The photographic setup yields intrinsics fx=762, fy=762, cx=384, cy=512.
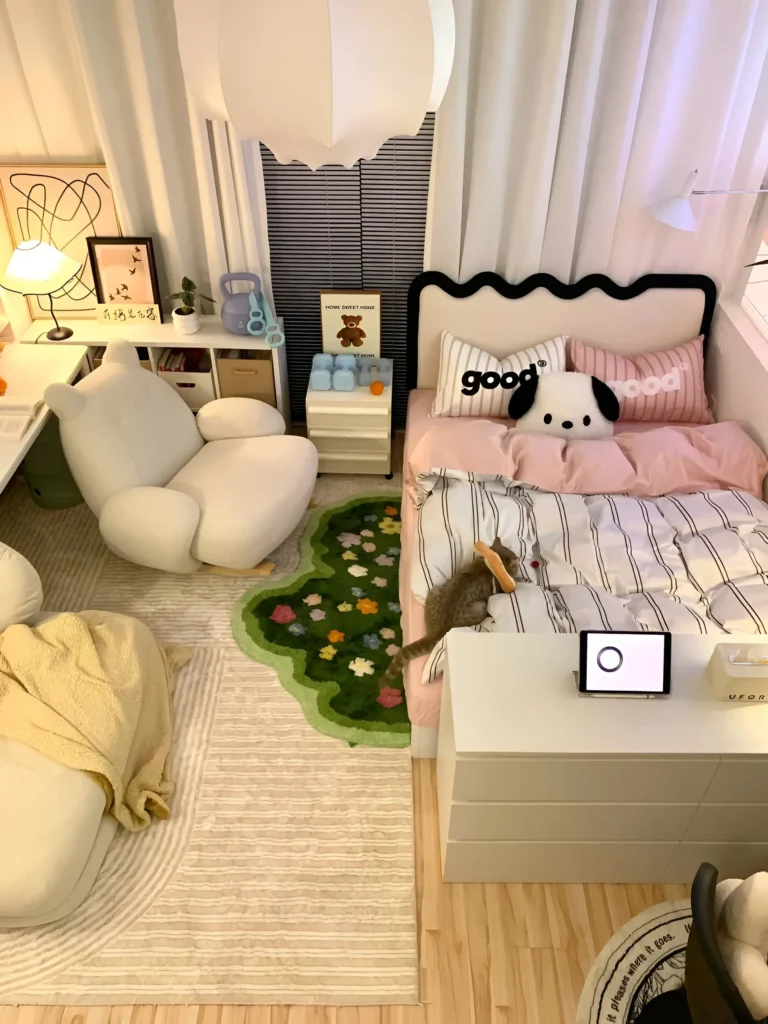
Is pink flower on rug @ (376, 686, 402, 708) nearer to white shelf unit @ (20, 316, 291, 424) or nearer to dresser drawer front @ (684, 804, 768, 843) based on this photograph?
dresser drawer front @ (684, 804, 768, 843)

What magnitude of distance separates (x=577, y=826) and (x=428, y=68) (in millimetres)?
1644

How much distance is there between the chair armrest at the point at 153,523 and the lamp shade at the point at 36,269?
2.90 feet

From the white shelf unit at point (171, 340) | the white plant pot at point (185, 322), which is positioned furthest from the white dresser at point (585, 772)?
the white plant pot at point (185, 322)

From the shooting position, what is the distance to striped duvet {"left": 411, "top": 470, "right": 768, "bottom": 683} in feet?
7.00

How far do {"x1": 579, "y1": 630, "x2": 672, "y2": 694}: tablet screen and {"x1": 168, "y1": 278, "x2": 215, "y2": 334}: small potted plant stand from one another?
6.83ft

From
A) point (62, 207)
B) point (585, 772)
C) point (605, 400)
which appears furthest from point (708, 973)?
point (62, 207)

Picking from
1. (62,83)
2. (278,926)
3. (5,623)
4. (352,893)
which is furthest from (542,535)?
(62,83)

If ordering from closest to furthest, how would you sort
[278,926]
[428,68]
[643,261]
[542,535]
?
1. [428,68]
2. [278,926]
3. [542,535]
4. [643,261]

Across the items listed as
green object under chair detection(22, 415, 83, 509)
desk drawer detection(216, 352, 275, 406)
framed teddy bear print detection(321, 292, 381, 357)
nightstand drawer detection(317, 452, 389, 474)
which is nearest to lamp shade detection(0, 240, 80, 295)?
green object under chair detection(22, 415, 83, 509)

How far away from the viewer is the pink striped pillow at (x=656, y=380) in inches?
117

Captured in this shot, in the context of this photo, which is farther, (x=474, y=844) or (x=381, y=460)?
(x=381, y=460)

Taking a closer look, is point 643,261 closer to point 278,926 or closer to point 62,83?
point 62,83

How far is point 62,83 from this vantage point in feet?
8.93

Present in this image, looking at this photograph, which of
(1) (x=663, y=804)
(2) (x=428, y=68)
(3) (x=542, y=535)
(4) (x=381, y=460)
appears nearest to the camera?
(2) (x=428, y=68)
